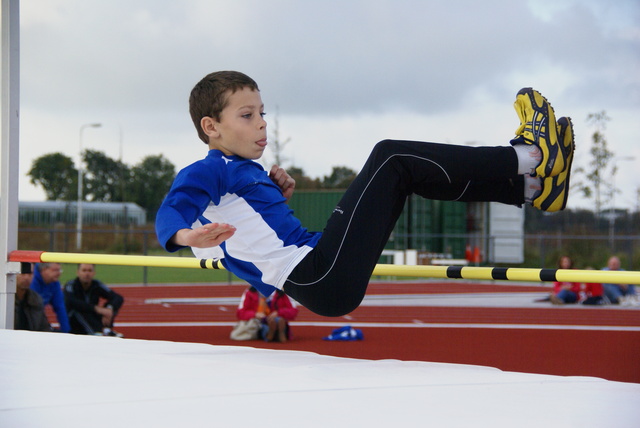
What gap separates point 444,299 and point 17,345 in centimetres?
1054

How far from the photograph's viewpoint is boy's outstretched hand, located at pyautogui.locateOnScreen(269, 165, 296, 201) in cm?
276

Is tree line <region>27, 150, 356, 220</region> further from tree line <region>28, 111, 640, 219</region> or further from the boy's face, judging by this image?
the boy's face

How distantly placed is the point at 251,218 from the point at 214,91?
464mm

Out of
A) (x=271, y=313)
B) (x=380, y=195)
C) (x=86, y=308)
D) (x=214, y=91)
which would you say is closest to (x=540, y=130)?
(x=380, y=195)

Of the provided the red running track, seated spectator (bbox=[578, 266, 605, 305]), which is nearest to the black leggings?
the red running track

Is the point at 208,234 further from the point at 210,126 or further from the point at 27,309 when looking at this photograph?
the point at 27,309

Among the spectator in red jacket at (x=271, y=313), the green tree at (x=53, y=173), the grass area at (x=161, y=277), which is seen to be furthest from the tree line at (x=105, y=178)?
the spectator in red jacket at (x=271, y=313)

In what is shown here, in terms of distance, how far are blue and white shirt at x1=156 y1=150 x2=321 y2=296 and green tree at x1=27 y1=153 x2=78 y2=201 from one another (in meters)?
41.5

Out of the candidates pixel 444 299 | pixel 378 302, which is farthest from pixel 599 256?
pixel 378 302

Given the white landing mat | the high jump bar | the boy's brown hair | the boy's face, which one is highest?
the boy's brown hair

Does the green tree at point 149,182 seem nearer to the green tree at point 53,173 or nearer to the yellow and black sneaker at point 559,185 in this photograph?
the green tree at point 53,173

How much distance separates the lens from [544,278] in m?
2.72

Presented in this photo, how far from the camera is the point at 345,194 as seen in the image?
8.00 ft

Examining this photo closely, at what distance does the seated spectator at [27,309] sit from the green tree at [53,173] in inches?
1485
